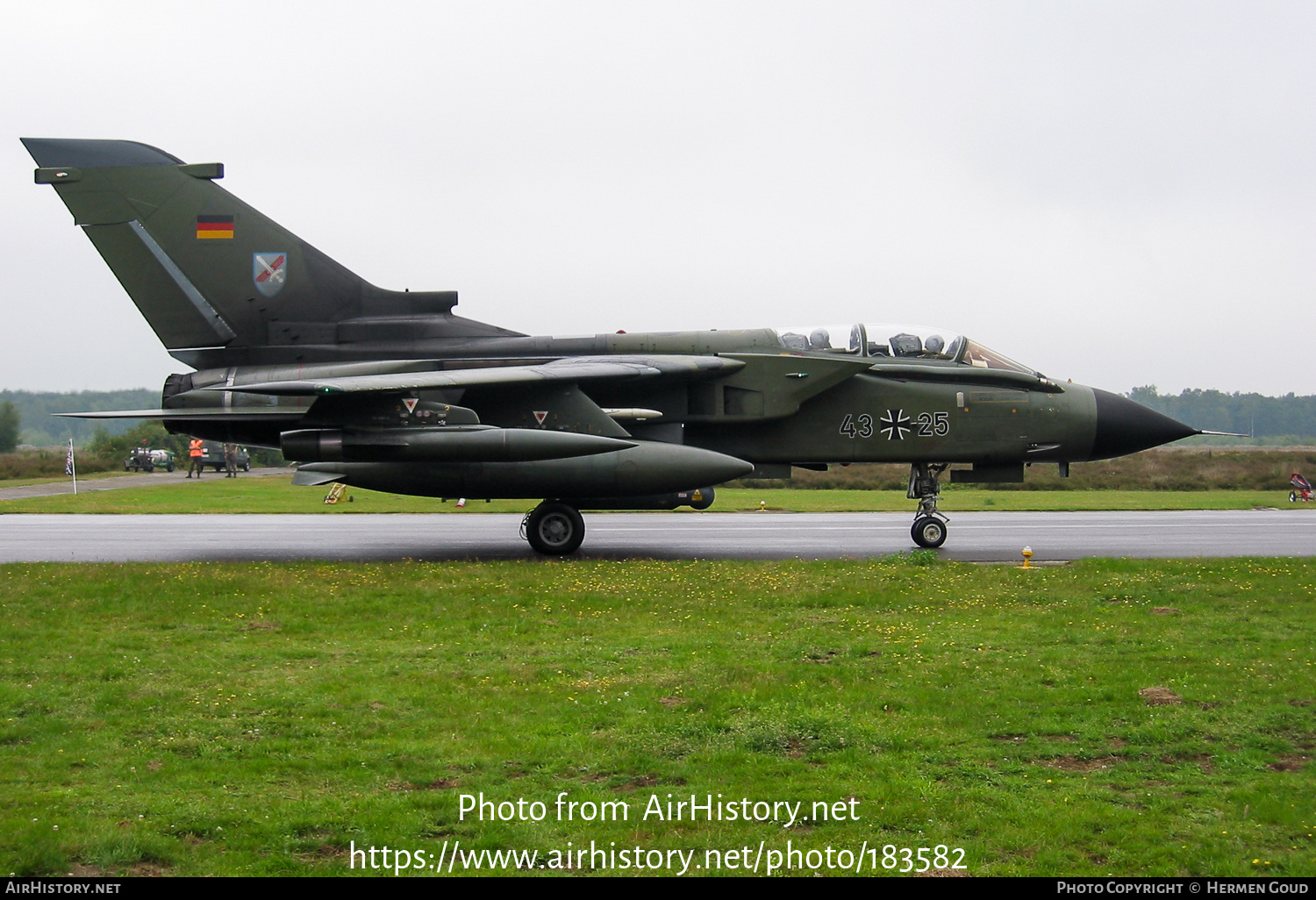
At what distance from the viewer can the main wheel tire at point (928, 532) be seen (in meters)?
16.9

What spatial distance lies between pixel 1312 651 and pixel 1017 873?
558 centimetres

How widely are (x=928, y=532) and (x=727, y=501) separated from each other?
14.2 metres

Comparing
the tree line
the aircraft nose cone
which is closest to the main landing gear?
the aircraft nose cone

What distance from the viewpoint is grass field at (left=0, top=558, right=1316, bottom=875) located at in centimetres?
469

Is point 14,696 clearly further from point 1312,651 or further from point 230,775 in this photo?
point 1312,651

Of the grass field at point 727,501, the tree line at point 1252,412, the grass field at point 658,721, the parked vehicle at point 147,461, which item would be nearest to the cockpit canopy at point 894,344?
the grass field at point 658,721

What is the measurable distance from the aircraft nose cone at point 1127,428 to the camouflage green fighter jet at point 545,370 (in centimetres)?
3

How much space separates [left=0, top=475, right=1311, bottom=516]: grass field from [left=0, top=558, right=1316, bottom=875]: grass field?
15930 millimetres

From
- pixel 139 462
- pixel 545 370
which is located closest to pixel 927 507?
pixel 545 370

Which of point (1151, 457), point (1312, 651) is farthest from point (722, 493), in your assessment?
point (1312, 651)

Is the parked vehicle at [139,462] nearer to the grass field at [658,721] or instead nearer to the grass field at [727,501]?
the grass field at [727,501]

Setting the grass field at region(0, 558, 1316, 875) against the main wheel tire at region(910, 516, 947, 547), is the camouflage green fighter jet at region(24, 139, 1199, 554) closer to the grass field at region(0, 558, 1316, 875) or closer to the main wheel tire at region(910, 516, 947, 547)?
the main wheel tire at region(910, 516, 947, 547)

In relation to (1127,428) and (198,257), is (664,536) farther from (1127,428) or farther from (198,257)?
(198,257)

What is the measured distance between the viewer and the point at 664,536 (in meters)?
19.1
